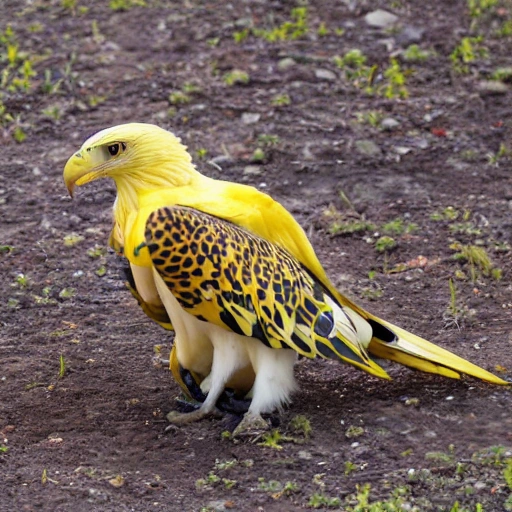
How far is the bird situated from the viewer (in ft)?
14.5

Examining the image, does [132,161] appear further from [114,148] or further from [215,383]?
[215,383]

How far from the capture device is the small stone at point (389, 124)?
779 cm

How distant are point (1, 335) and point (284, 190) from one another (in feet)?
7.53

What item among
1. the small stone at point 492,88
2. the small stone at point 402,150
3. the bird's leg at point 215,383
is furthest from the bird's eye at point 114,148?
the small stone at point 492,88

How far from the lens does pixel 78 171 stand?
447cm

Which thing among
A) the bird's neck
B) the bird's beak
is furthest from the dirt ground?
the bird's beak

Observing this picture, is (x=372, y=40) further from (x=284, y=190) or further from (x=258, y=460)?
(x=258, y=460)

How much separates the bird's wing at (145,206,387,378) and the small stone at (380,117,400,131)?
325cm

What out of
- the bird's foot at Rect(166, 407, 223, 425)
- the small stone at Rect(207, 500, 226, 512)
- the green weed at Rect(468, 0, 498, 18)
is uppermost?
the green weed at Rect(468, 0, 498, 18)

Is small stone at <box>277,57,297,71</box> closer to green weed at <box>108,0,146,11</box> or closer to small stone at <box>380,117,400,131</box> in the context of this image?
small stone at <box>380,117,400,131</box>

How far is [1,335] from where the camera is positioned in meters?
5.77

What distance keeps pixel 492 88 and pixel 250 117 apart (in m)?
1.86

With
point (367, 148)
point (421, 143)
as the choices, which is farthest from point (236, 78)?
point (421, 143)

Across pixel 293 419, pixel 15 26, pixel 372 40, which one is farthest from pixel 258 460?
pixel 15 26
